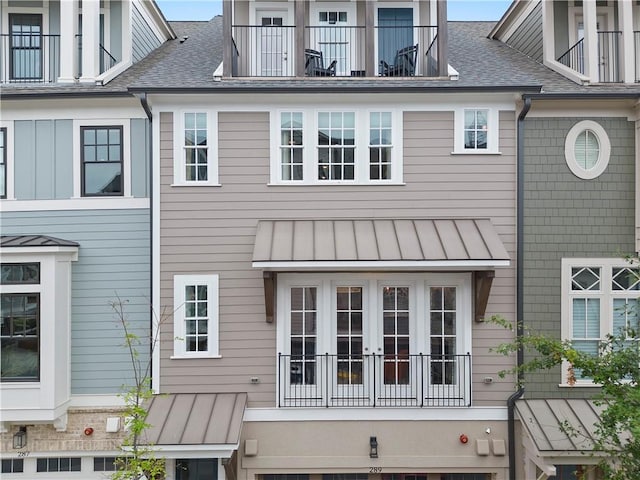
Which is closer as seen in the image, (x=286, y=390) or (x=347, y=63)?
(x=286, y=390)

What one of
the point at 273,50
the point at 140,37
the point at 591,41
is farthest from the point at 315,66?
the point at 591,41

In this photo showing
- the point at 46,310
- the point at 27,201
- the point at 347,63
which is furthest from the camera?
the point at 347,63

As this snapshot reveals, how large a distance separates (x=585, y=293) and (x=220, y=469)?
6.54 meters

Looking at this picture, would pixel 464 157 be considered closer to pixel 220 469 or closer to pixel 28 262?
pixel 220 469

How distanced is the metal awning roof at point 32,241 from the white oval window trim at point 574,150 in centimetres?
826

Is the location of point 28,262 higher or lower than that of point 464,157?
lower

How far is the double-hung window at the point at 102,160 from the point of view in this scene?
8.86 metres

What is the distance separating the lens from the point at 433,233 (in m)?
8.44

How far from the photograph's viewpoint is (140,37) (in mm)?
10953

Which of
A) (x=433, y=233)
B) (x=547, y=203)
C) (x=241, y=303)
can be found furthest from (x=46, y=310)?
(x=547, y=203)

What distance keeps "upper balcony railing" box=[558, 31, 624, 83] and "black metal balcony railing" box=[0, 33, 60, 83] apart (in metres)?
9.66

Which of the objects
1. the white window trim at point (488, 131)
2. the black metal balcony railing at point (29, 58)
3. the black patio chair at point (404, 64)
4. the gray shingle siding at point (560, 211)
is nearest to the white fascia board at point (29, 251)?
the black metal balcony railing at point (29, 58)

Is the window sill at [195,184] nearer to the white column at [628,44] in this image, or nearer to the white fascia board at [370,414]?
the white fascia board at [370,414]

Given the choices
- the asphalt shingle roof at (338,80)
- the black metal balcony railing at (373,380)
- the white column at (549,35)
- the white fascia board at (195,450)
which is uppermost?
the white column at (549,35)
